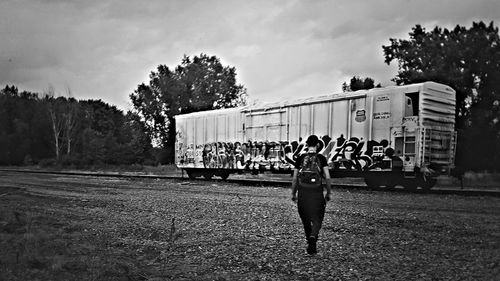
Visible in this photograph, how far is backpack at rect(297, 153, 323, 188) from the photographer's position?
253 inches

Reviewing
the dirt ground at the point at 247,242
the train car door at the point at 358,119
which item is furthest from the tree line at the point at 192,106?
the dirt ground at the point at 247,242

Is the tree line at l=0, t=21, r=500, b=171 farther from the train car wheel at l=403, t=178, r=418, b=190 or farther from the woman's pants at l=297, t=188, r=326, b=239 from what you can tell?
the woman's pants at l=297, t=188, r=326, b=239

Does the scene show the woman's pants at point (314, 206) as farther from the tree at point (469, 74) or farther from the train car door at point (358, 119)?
the tree at point (469, 74)

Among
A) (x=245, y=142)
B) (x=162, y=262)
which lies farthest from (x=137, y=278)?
(x=245, y=142)

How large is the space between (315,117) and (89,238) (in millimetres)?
12533

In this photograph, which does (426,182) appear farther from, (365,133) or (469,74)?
(469,74)

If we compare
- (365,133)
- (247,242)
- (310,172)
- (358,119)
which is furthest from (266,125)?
(310,172)

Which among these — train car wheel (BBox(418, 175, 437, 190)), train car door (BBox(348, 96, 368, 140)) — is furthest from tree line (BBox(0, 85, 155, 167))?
train car wheel (BBox(418, 175, 437, 190))

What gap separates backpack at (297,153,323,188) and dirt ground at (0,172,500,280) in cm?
101

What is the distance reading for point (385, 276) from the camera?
534cm

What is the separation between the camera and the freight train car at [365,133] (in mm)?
15578

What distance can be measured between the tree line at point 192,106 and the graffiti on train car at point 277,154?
12.6 ft

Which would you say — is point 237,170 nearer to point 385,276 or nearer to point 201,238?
point 201,238

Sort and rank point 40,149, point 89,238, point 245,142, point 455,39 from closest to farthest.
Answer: point 89,238 → point 245,142 → point 455,39 → point 40,149
